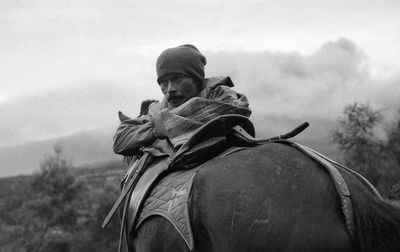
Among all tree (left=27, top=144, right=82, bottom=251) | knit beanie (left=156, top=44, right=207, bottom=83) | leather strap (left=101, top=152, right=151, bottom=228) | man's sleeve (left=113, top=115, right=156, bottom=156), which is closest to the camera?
leather strap (left=101, top=152, right=151, bottom=228)

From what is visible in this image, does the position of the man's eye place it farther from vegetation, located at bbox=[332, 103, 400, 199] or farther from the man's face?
vegetation, located at bbox=[332, 103, 400, 199]

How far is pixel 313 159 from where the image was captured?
397 cm

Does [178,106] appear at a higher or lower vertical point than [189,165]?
higher

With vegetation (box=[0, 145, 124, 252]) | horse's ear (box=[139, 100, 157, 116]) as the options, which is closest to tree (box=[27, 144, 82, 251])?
vegetation (box=[0, 145, 124, 252])

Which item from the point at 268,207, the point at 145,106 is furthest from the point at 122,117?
the point at 268,207

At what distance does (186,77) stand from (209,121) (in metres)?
0.80

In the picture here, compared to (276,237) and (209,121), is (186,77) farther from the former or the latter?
(276,237)

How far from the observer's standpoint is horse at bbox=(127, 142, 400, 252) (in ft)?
11.8

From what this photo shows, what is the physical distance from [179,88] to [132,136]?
52 cm

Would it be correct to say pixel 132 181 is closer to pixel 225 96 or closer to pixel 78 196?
pixel 225 96

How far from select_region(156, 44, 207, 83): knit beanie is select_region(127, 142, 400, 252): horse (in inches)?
50.4

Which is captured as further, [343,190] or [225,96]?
[225,96]

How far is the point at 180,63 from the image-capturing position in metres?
5.01

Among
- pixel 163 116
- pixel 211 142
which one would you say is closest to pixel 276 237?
pixel 211 142
